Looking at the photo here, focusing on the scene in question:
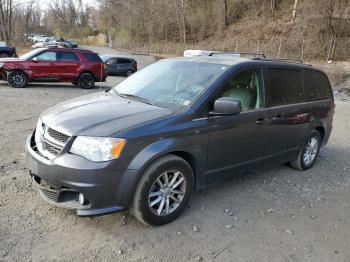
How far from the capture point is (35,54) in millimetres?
→ 14602

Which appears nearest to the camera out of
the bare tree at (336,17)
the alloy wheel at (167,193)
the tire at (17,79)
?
the alloy wheel at (167,193)

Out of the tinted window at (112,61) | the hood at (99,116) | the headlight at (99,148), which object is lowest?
the tinted window at (112,61)

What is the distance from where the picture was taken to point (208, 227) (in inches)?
158

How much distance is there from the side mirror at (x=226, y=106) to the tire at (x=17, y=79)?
476 inches

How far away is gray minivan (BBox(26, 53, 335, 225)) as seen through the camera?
11.4ft

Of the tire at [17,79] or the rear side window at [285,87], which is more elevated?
the rear side window at [285,87]

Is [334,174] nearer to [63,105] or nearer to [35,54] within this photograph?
[63,105]

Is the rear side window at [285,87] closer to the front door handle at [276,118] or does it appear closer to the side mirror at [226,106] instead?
the front door handle at [276,118]

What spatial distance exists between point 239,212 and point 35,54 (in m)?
12.5

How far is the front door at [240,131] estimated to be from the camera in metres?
4.29

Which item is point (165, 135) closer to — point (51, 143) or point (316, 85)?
point (51, 143)

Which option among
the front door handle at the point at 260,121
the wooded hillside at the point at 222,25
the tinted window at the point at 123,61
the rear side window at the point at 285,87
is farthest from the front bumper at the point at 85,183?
the wooded hillside at the point at 222,25

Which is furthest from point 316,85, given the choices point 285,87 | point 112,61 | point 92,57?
point 112,61

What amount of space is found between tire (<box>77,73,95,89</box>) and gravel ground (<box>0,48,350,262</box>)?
10510 millimetres
